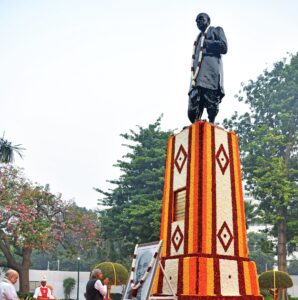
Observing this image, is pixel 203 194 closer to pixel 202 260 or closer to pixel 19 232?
pixel 202 260

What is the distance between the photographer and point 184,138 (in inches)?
478

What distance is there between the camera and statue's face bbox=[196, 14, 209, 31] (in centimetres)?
1245

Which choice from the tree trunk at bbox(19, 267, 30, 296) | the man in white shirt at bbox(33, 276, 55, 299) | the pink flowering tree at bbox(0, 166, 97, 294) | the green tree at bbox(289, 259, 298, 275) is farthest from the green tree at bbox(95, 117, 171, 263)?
the green tree at bbox(289, 259, 298, 275)

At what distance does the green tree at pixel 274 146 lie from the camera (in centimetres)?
2667

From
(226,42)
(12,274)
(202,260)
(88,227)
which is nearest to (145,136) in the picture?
(88,227)

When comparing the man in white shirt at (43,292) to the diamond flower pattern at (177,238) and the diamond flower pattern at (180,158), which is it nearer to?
the diamond flower pattern at (177,238)

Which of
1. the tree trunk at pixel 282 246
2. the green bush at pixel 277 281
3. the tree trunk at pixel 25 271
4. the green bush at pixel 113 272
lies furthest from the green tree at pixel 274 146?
the tree trunk at pixel 25 271

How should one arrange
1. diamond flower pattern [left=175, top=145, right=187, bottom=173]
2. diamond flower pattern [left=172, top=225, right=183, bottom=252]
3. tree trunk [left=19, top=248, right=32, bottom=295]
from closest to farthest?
diamond flower pattern [left=172, top=225, right=183, bottom=252], diamond flower pattern [left=175, top=145, right=187, bottom=173], tree trunk [left=19, top=248, right=32, bottom=295]

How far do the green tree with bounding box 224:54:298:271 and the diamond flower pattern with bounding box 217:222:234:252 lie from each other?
50.6 feet

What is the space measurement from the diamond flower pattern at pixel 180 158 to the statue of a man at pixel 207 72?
0.99 m

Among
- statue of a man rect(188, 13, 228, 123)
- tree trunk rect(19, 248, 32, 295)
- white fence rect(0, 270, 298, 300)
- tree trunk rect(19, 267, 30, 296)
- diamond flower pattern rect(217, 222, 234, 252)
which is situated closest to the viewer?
diamond flower pattern rect(217, 222, 234, 252)

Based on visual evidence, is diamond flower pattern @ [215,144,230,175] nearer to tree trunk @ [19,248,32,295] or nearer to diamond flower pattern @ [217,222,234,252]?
diamond flower pattern @ [217,222,234,252]

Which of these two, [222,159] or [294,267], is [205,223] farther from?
[294,267]

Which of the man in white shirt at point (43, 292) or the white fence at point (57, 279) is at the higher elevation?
the man in white shirt at point (43, 292)
